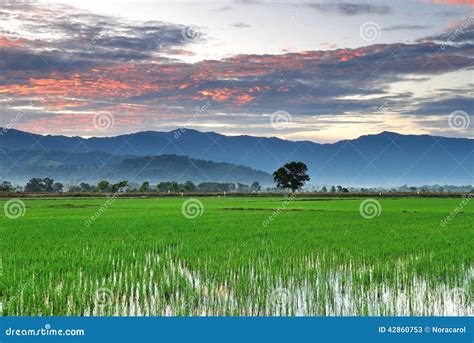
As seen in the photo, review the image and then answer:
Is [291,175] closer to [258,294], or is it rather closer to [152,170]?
[258,294]

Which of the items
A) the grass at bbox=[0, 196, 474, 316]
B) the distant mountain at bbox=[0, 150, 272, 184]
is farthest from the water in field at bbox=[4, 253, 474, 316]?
the distant mountain at bbox=[0, 150, 272, 184]

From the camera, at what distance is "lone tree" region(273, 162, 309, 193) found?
65250 mm

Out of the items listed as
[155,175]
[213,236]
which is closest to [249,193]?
[213,236]

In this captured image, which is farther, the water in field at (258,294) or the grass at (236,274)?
the grass at (236,274)

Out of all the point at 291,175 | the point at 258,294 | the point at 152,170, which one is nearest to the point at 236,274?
the point at 258,294

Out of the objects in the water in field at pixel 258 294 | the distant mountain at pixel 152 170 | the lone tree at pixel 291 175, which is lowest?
the water in field at pixel 258 294

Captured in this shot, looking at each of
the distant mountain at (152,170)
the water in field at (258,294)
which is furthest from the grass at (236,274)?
the distant mountain at (152,170)

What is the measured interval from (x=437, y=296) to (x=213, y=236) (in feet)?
27.1

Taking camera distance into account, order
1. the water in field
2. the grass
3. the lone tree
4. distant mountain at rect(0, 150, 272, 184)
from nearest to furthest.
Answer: the water in field
the grass
the lone tree
distant mountain at rect(0, 150, 272, 184)

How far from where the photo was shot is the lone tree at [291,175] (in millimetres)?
65250

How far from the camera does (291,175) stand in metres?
65.3

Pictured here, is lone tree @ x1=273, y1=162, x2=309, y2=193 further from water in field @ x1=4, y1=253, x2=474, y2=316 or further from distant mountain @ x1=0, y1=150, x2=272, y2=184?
distant mountain @ x1=0, y1=150, x2=272, y2=184

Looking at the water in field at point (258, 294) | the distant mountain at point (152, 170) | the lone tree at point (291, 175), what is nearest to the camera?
the water in field at point (258, 294)

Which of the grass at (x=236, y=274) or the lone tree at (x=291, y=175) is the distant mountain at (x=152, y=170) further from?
the grass at (x=236, y=274)
